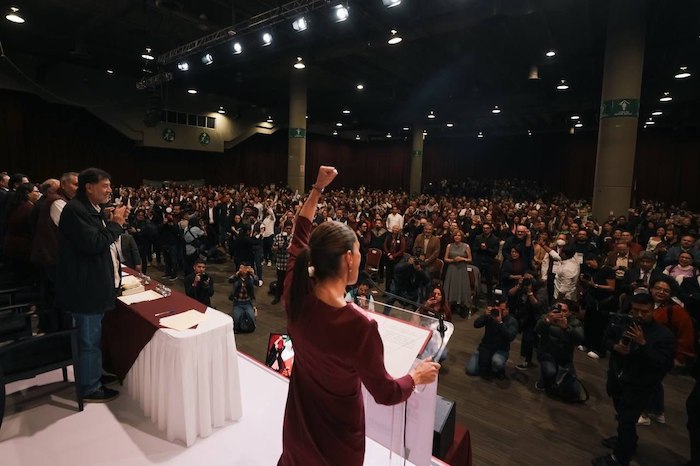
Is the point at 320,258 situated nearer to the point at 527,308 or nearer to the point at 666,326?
the point at 666,326

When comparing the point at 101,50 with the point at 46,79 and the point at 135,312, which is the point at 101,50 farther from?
the point at 135,312

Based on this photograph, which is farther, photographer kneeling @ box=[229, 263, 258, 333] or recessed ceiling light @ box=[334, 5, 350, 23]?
recessed ceiling light @ box=[334, 5, 350, 23]

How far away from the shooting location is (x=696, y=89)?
45.4 feet

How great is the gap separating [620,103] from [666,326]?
21.0 ft

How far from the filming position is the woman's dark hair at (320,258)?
4.00ft

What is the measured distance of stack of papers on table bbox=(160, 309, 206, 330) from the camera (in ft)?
7.75

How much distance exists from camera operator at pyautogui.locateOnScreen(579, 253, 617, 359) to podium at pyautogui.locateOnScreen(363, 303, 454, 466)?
13.3ft

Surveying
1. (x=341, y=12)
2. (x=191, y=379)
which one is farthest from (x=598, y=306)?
(x=341, y=12)

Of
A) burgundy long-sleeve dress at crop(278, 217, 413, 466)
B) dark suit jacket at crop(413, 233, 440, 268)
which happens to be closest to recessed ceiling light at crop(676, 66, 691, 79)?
dark suit jacket at crop(413, 233, 440, 268)

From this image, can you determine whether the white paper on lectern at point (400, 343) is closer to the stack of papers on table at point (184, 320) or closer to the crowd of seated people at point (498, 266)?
the crowd of seated people at point (498, 266)

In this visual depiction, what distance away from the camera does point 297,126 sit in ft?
49.9

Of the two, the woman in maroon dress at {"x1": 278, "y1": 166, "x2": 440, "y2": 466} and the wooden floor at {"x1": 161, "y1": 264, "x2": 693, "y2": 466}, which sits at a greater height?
the woman in maroon dress at {"x1": 278, "y1": 166, "x2": 440, "y2": 466}

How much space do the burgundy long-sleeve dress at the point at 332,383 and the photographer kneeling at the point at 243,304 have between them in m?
4.04

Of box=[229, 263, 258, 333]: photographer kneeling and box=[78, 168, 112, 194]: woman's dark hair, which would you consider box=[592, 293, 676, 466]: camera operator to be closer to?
box=[78, 168, 112, 194]: woman's dark hair
